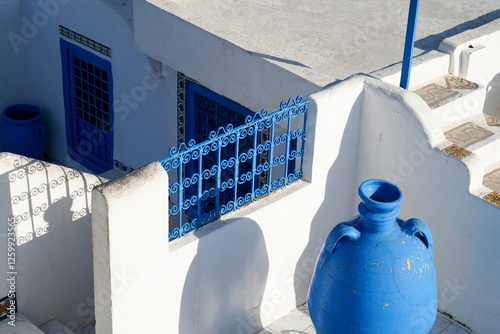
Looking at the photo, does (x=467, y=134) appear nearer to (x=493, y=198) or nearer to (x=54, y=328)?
(x=493, y=198)

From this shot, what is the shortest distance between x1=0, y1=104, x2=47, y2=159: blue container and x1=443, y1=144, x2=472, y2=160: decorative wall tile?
20.3 feet

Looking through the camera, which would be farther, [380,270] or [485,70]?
[485,70]

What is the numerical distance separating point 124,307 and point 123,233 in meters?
0.60

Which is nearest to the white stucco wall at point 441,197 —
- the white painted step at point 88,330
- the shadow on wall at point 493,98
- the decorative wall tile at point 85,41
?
the shadow on wall at point 493,98

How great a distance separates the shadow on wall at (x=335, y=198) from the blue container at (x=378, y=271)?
1.08m

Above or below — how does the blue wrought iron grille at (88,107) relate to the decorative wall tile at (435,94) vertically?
below

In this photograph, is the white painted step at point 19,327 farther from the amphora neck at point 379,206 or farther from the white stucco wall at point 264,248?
the amphora neck at point 379,206

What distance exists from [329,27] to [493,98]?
169 cm

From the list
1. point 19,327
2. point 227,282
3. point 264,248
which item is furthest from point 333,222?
point 19,327

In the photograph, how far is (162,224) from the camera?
599 cm

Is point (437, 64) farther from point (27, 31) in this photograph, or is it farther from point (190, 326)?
point (27, 31)

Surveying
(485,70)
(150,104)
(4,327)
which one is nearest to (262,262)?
(4,327)

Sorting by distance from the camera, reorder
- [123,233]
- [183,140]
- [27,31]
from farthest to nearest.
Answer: [27,31], [183,140], [123,233]

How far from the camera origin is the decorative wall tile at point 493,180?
7.14 meters
